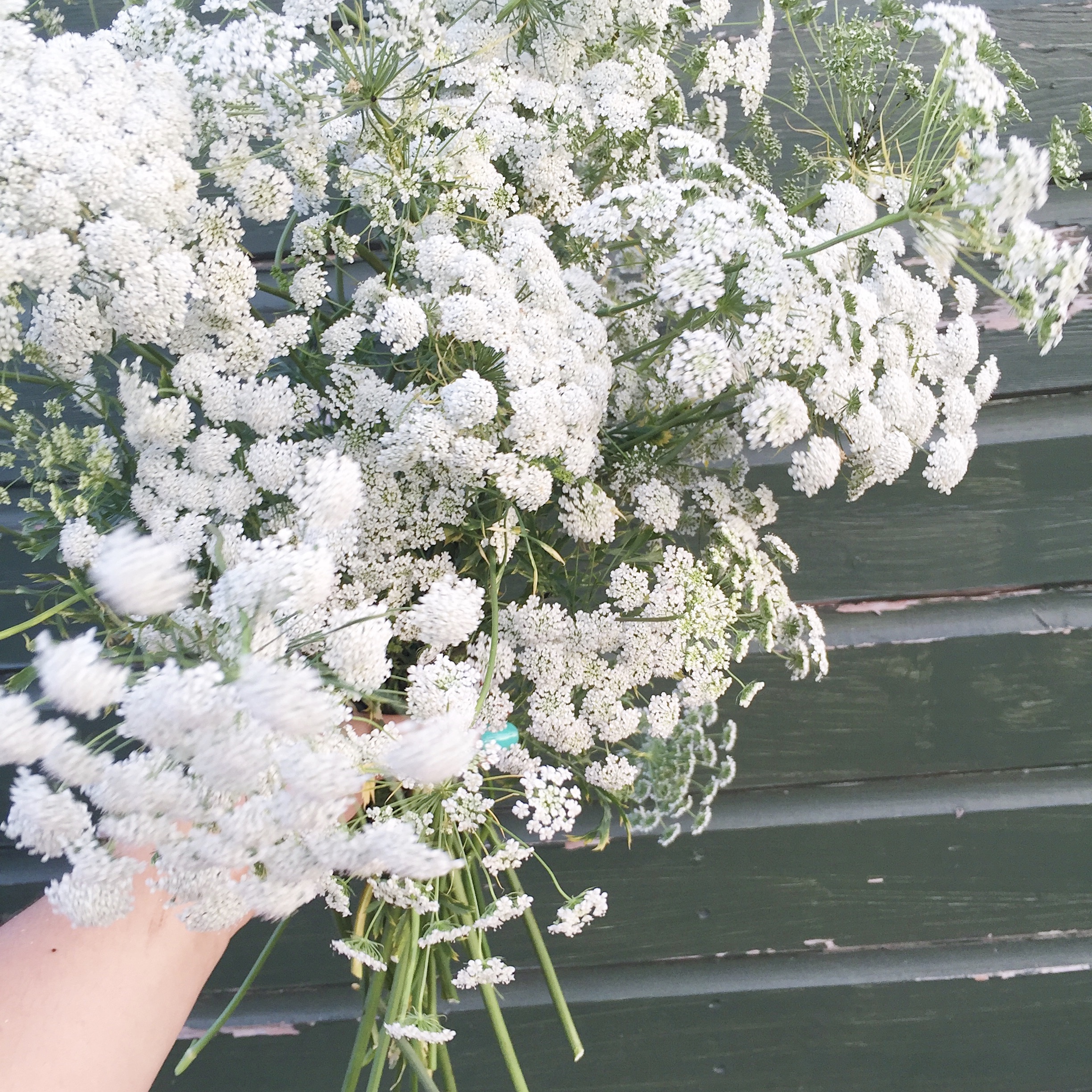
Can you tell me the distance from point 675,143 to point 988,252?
A: 22 cm

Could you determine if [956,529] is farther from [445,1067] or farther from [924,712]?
[445,1067]

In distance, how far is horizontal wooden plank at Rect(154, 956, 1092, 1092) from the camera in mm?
Result: 1090

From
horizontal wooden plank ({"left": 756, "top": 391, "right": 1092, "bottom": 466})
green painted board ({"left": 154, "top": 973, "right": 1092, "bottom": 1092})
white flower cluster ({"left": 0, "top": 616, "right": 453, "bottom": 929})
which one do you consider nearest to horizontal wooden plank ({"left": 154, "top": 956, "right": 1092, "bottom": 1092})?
green painted board ({"left": 154, "top": 973, "right": 1092, "bottom": 1092})

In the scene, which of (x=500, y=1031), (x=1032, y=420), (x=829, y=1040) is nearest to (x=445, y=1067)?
(x=500, y=1031)

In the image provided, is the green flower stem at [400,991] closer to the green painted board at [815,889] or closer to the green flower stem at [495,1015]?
the green flower stem at [495,1015]

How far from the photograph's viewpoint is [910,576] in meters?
0.98

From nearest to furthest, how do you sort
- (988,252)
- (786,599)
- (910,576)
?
(988,252)
(786,599)
(910,576)

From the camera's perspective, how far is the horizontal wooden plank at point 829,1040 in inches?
42.9

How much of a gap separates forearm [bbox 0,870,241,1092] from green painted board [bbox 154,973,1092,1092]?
1.82 feet

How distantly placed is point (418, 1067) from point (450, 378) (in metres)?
0.44

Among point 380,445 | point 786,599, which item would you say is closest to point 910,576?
point 786,599

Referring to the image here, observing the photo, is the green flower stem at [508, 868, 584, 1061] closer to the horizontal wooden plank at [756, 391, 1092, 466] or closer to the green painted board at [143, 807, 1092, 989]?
the green painted board at [143, 807, 1092, 989]

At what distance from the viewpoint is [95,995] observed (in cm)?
61

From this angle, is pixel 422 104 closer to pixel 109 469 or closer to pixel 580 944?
pixel 109 469
